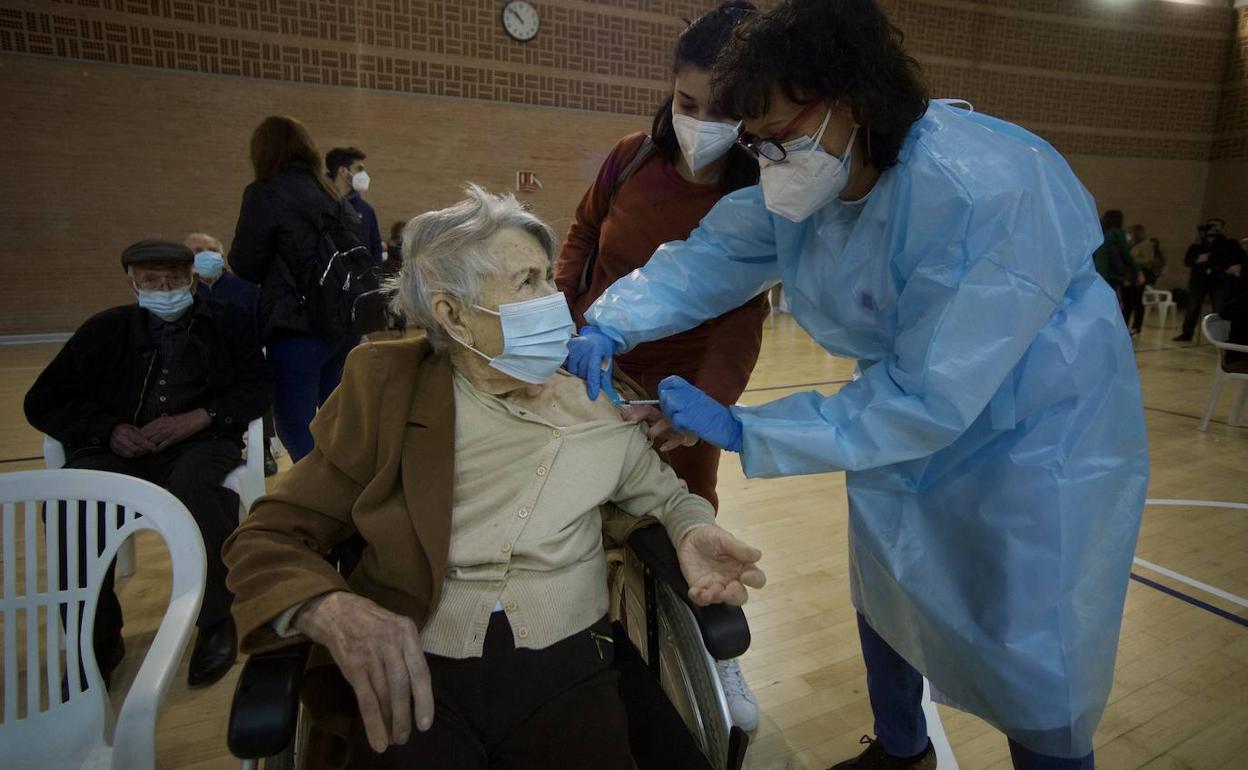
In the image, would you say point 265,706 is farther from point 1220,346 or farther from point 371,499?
point 1220,346

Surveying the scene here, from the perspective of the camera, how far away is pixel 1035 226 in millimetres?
912

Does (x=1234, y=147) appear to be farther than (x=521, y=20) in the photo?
Yes

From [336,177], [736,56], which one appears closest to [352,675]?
[736,56]

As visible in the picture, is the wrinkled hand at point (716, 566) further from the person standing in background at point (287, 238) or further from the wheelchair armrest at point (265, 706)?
the person standing in background at point (287, 238)

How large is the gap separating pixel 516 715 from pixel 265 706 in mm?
376

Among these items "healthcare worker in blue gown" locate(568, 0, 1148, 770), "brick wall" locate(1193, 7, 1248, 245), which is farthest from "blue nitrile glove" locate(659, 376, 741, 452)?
"brick wall" locate(1193, 7, 1248, 245)

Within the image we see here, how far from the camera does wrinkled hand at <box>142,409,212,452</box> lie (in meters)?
1.99

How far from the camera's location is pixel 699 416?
1.12 m

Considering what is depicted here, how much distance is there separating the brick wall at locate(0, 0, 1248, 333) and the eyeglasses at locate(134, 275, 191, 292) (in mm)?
5631

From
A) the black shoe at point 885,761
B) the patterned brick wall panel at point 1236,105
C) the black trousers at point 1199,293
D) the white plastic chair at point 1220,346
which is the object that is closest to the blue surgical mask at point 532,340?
the black shoe at point 885,761

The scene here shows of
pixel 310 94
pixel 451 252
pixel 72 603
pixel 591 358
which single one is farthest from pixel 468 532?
pixel 310 94

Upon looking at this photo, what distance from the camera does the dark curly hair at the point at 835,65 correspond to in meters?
0.93

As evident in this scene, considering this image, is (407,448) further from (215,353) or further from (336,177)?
(336,177)

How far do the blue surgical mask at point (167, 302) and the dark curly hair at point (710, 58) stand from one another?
152 cm
